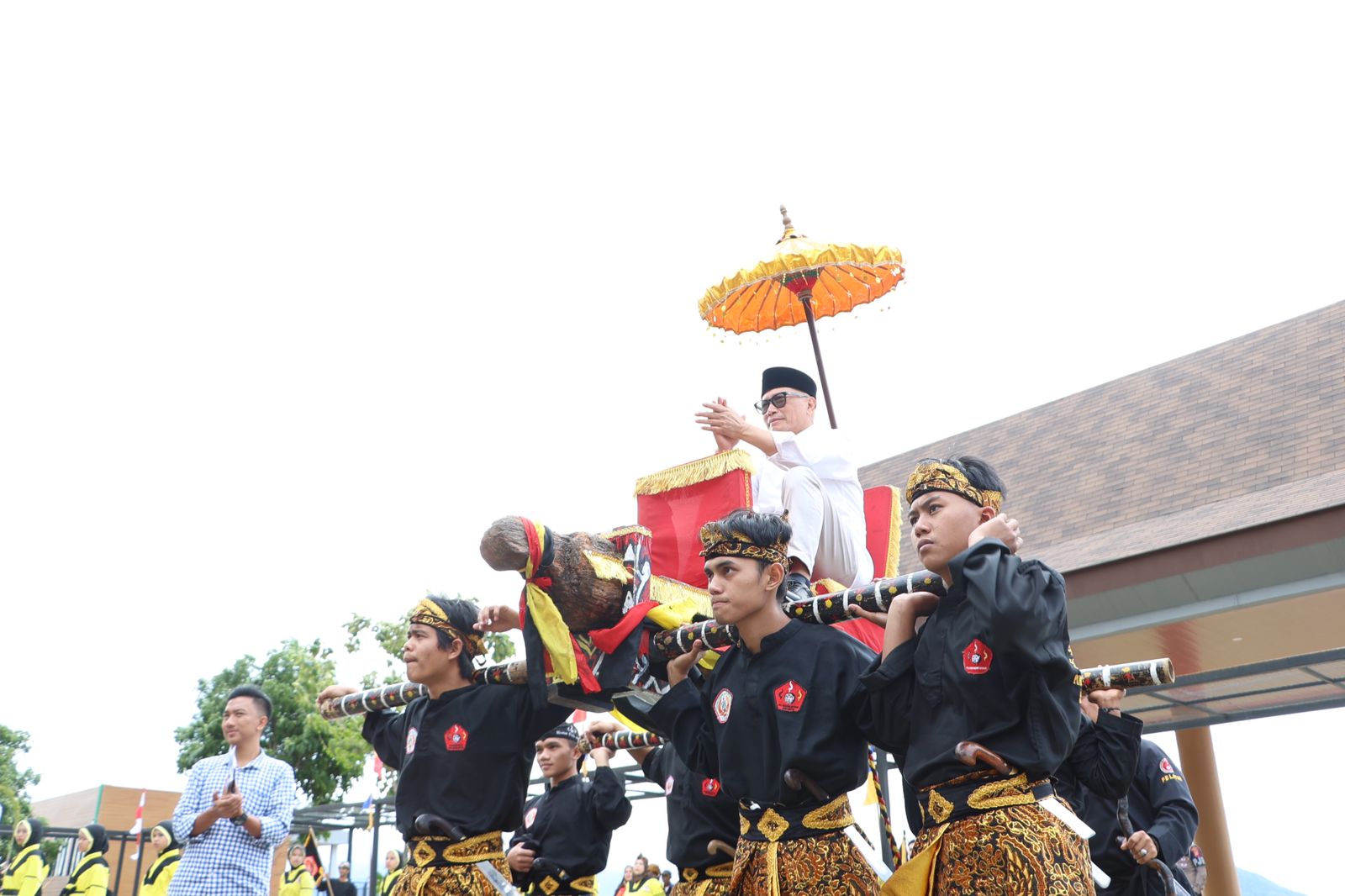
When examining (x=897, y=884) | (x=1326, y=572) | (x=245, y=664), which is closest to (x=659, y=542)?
(x=897, y=884)

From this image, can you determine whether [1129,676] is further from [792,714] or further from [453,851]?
[453,851]

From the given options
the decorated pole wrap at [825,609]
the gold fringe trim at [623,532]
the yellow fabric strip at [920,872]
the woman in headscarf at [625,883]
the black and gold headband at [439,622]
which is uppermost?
the gold fringe trim at [623,532]

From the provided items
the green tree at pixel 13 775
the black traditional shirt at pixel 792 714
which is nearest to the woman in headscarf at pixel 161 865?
the black traditional shirt at pixel 792 714

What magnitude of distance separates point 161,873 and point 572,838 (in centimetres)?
624

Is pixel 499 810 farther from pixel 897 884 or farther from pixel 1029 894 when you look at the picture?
pixel 1029 894

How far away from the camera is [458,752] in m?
4.54

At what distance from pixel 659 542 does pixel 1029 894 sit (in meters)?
2.72

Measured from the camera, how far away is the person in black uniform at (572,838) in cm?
609

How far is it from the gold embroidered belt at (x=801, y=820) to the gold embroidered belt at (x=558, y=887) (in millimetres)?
2985

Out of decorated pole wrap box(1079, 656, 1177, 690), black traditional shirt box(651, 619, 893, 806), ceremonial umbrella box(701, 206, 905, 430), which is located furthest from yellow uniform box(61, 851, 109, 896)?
decorated pole wrap box(1079, 656, 1177, 690)

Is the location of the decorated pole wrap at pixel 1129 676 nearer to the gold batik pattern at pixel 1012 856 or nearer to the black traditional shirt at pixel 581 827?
the gold batik pattern at pixel 1012 856

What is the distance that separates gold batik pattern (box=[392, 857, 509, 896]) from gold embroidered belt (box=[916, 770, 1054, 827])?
2.09 m

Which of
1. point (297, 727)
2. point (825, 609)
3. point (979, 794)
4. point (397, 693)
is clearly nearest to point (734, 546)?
point (825, 609)

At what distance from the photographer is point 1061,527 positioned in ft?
35.2
